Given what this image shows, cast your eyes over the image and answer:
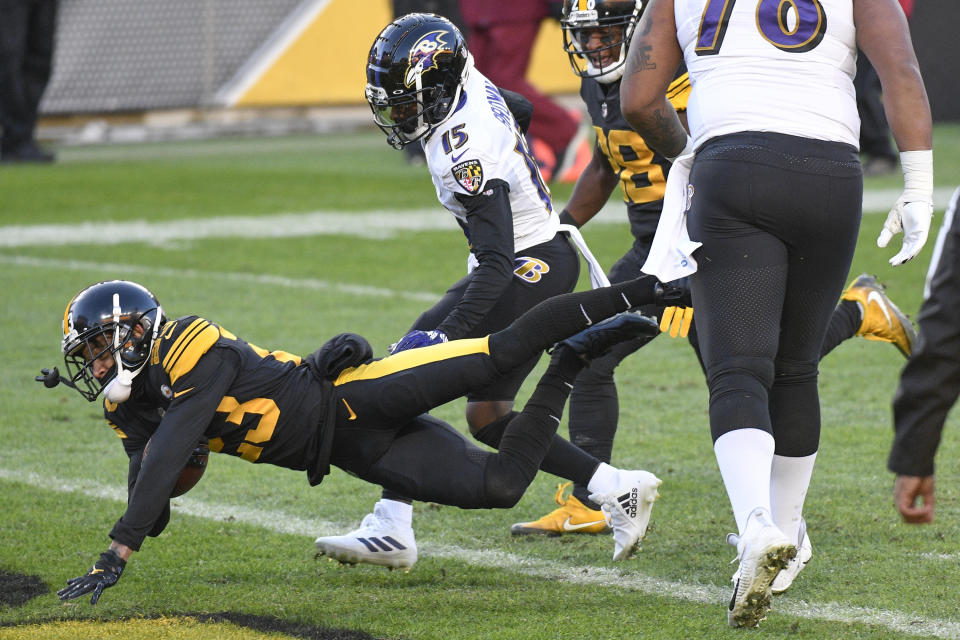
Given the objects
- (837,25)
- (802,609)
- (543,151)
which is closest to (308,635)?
(802,609)

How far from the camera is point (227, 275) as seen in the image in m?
9.77

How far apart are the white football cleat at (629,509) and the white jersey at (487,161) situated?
2.62 ft

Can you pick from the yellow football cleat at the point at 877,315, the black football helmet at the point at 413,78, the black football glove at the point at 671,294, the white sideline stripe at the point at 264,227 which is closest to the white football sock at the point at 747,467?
the black football glove at the point at 671,294

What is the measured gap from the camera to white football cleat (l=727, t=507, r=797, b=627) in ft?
10.5

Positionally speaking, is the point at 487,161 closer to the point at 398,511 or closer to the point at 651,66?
the point at 651,66

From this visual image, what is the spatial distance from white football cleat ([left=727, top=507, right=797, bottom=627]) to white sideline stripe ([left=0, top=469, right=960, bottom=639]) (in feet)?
1.17

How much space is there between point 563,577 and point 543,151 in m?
10.9

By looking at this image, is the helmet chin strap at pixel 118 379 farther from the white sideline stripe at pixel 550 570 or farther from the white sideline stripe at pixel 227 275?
the white sideline stripe at pixel 227 275

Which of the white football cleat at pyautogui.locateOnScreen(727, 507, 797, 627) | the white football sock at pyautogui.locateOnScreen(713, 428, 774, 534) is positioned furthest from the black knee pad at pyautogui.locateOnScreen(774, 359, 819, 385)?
the white football cleat at pyautogui.locateOnScreen(727, 507, 797, 627)

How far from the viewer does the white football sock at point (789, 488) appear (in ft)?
12.3

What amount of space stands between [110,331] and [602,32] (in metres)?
1.81

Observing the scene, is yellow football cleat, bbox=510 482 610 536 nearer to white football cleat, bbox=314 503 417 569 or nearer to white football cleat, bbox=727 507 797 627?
white football cleat, bbox=314 503 417 569

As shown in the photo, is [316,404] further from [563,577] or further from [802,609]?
[802,609]

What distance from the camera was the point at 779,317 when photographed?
343 centimetres
